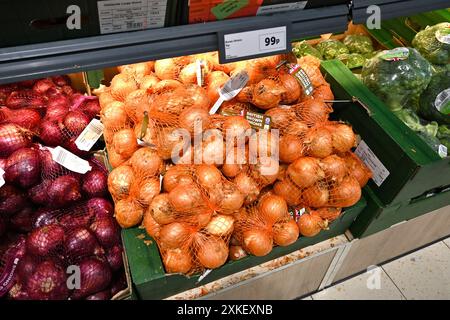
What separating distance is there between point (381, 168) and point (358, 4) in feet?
2.57

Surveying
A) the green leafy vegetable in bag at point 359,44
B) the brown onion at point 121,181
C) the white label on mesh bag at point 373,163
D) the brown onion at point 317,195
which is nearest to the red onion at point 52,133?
the brown onion at point 121,181

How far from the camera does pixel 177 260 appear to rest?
136 centimetres

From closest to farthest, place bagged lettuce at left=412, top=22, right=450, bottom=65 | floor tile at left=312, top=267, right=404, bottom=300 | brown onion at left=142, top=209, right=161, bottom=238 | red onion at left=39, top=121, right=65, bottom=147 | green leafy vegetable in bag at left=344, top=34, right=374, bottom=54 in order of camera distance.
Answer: brown onion at left=142, top=209, right=161, bottom=238 < red onion at left=39, top=121, right=65, bottom=147 < bagged lettuce at left=412, top=22, right=450, bottom=65 < floor tile at left=312, top=267, right=404, bottom=300 < green leafy vegetable in bag at left=344, top=34, right=374, bottom=54

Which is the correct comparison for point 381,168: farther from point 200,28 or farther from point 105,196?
point 105,196

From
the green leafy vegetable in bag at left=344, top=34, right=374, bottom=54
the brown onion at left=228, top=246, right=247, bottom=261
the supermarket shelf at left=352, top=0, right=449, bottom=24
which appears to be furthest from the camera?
the green leafy vegetable in bag at left=344, top=34, right=374, bottom=54

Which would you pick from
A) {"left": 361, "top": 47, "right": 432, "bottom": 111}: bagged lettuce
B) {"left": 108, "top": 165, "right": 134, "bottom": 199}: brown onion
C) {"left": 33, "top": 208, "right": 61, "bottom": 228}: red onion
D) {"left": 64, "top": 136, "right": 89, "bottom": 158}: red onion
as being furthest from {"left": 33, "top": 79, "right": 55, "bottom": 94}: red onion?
{"left": 361, "top": 47, "right": 432, "bottom": 111}: bagged lettuce

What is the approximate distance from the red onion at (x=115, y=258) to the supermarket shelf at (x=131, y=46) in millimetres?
903

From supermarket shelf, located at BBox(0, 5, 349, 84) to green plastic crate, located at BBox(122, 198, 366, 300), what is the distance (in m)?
0.80

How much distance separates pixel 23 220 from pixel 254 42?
4.31 ft

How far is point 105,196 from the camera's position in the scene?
1733mm

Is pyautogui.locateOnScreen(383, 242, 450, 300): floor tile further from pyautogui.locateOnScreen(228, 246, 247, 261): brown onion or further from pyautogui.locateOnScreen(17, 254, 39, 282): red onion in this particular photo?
pyautogui.locateOnScreen(17, 254, 39, 282): red onion

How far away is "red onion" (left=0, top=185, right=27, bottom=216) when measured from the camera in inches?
62.3

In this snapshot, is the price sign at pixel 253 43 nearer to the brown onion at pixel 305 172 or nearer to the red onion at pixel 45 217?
the brown onion at pixel 305 172
